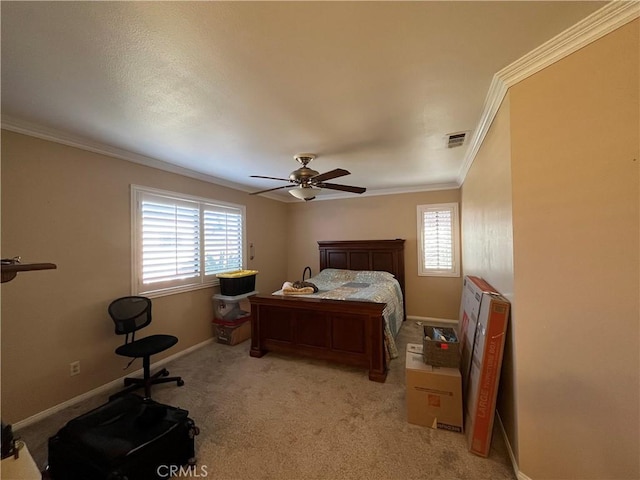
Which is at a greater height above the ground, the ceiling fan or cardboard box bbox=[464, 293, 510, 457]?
the ceiling fan

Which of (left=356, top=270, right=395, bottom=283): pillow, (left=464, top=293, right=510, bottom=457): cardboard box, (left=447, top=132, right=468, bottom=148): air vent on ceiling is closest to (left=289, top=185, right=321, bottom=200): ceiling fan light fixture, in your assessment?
(left=447, top=132, right=468, bottom=148): air vent on ceiling

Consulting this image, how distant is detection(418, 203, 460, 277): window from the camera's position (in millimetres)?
4391

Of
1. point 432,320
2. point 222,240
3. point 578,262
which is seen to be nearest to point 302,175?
point 222,240

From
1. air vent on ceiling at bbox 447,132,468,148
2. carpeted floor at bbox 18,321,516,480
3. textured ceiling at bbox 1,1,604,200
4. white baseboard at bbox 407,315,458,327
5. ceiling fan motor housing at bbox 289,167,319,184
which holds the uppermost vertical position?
air vent on ceiling at bbox 447,132,468,148

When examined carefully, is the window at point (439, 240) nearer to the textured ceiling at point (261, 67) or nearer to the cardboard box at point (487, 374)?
the textured ceiling at point (261, 67)

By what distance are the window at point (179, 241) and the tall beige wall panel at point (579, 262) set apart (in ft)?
11.4

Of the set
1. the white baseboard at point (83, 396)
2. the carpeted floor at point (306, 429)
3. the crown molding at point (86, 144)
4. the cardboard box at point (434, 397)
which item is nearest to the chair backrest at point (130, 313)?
the white baseboard at point (83, 396)

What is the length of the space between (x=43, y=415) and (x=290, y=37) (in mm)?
3414

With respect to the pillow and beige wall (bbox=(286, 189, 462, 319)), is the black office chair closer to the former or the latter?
the pillow

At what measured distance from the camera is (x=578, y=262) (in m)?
1.28

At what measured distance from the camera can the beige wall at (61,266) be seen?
2.02 m

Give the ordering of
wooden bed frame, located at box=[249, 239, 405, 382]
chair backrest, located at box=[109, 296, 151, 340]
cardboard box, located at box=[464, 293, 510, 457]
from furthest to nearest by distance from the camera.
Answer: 1. wooden bed frame, located at box=[249, 239, 405, 382]
2. chair backrest, located at box=[109, 296, 151, 340]
3. cardboard box, located at box=[464, 293, 510, 457]

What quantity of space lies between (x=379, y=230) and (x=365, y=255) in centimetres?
56

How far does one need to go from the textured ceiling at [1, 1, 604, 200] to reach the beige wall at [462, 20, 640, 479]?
0.30 meters
